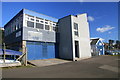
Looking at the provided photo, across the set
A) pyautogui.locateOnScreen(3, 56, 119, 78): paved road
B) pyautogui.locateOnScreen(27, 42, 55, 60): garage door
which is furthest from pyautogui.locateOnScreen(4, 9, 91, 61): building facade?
pyautogui.locateOnScreen(3, 56, 119, 78): paved road

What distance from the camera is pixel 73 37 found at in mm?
16234

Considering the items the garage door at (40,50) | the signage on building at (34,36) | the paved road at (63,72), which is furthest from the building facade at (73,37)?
the paved road at (63,72)

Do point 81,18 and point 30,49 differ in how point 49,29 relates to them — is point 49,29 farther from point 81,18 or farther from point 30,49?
point 81,18

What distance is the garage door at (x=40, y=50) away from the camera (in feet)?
45.2

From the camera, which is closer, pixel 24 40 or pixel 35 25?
pixel 24 40

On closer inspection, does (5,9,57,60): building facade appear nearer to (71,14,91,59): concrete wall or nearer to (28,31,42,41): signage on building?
(28,31,42,41): signage on building

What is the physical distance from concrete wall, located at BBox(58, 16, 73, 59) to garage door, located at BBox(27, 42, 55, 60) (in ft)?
5.66

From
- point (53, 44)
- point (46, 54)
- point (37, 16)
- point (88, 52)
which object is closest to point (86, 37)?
point (88, 52)

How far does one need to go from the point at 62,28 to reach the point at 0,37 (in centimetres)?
1573

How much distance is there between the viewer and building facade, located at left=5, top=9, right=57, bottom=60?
13.6 m

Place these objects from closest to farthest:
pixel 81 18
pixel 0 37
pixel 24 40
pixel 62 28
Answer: pixel 24 40, pixel 62 28, pixel 81 18, pixel 0 37

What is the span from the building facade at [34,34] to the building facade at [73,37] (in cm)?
171

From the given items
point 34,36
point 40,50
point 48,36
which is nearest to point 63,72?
point 40,50

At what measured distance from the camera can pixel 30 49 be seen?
13781 mm
